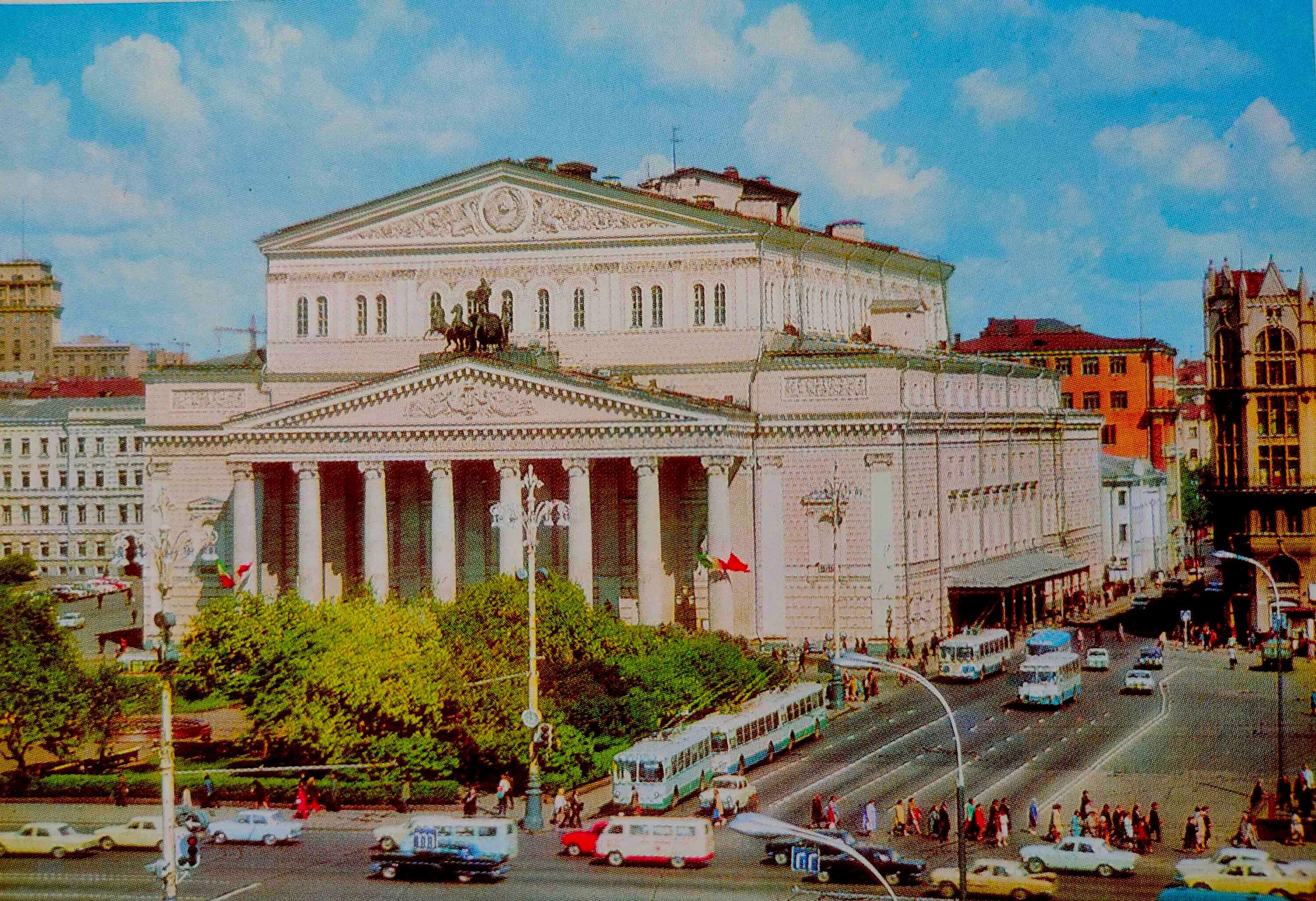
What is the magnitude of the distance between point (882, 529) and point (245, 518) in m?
24.2

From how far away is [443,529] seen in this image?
3118 inches

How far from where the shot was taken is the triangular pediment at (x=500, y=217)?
83.4m

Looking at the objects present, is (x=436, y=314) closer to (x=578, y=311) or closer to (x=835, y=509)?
(x=578, y=311)

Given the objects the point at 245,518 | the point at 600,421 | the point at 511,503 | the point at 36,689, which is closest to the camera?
the point at 36,689

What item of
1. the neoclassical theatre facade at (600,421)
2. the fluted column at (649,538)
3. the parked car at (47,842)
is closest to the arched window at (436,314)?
the neoclassical theatre facade at (600,421)

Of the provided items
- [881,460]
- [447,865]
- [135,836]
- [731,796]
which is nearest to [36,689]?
[135,836]

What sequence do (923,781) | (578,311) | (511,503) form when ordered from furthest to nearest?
(578,311) → (511,503) → (923,781)

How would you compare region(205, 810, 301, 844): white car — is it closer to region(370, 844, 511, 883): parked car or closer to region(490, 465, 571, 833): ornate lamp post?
region(370, 844, 511, 883): parked car

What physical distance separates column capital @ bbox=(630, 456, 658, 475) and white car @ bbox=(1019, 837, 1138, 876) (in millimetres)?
33913

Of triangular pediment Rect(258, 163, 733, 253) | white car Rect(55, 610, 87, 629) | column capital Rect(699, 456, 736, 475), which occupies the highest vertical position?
triangular pediment Rect(258, 163, 733, 253)

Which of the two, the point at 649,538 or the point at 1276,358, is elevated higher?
the point at 1276,358

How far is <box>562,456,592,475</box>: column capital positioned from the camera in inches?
3027

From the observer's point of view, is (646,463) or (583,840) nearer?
(583,840)

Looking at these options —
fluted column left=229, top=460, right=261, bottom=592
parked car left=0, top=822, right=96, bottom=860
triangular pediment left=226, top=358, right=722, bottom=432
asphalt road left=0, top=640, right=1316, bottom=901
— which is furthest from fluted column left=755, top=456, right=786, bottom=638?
parked car left=0, top=822, right=96, bottom=860
